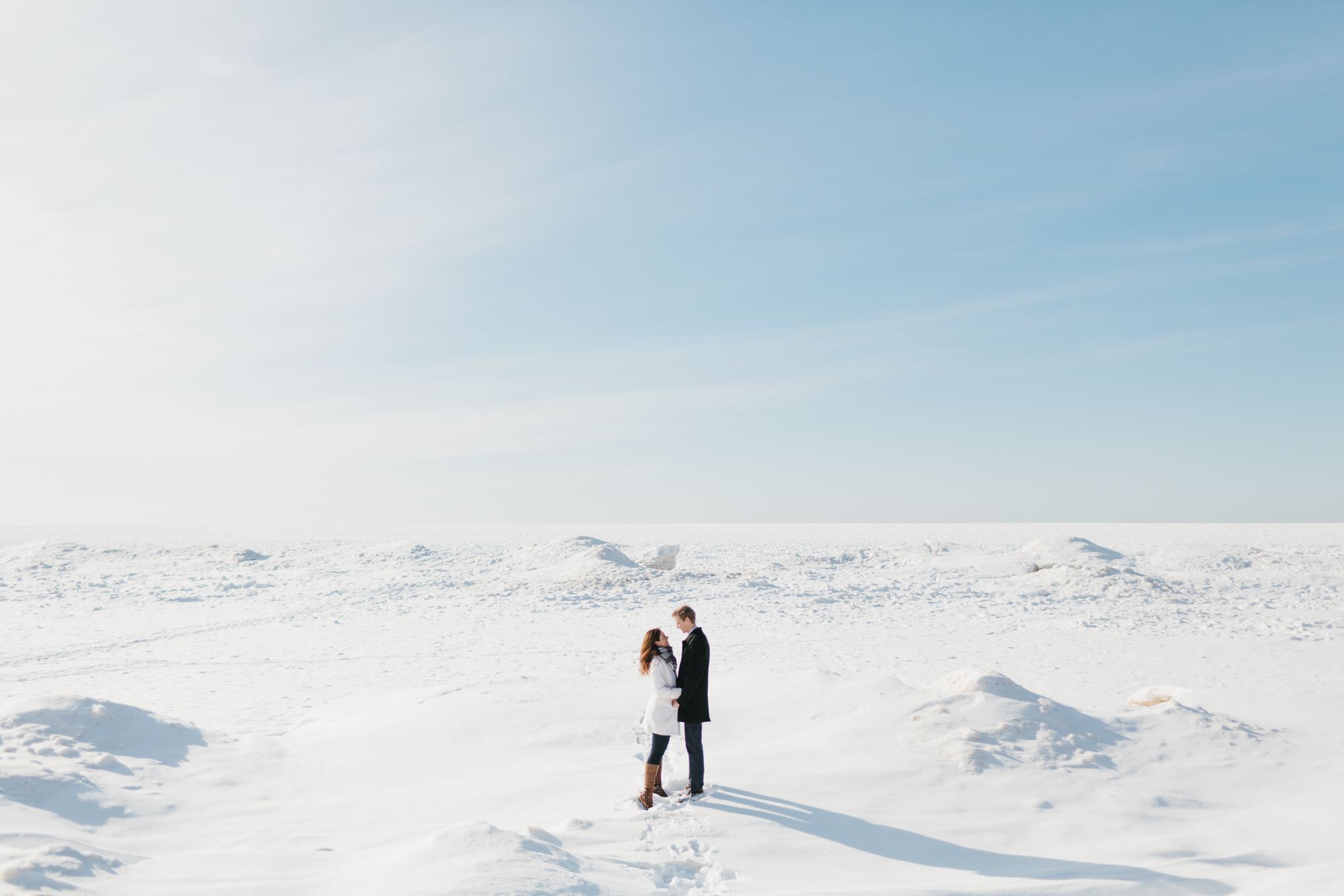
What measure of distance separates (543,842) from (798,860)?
1686 mm

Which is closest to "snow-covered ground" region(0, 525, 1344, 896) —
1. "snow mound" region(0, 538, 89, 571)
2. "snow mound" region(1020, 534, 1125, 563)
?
"snow mound" region(1020, 534, 1125, 563)

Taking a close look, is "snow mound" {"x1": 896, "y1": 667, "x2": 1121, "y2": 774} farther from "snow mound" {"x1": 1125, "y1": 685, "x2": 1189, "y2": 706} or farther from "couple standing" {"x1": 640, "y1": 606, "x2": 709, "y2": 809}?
"couple standing" {"x1": 640, "y1": 606, "x2": 709, "y2": 809}

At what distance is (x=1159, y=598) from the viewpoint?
2181cm

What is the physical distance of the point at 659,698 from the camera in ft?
19.6

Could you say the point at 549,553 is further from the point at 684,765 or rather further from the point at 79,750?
the point at 684,765

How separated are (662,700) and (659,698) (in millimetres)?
42

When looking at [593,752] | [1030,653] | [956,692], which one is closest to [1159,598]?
[1030,653]

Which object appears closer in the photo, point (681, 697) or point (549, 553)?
point (681, 697)

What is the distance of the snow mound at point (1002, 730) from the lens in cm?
673

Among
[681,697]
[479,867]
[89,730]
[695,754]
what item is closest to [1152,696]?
[695,754]

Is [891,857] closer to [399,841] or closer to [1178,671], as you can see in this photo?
[399,841]

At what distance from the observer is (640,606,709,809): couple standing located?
590 centimetres

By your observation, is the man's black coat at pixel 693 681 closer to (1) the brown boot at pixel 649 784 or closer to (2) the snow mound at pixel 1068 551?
(1) the brown boot at pixel 649 784

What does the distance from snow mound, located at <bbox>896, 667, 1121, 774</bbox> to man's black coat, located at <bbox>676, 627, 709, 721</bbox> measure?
236cm
